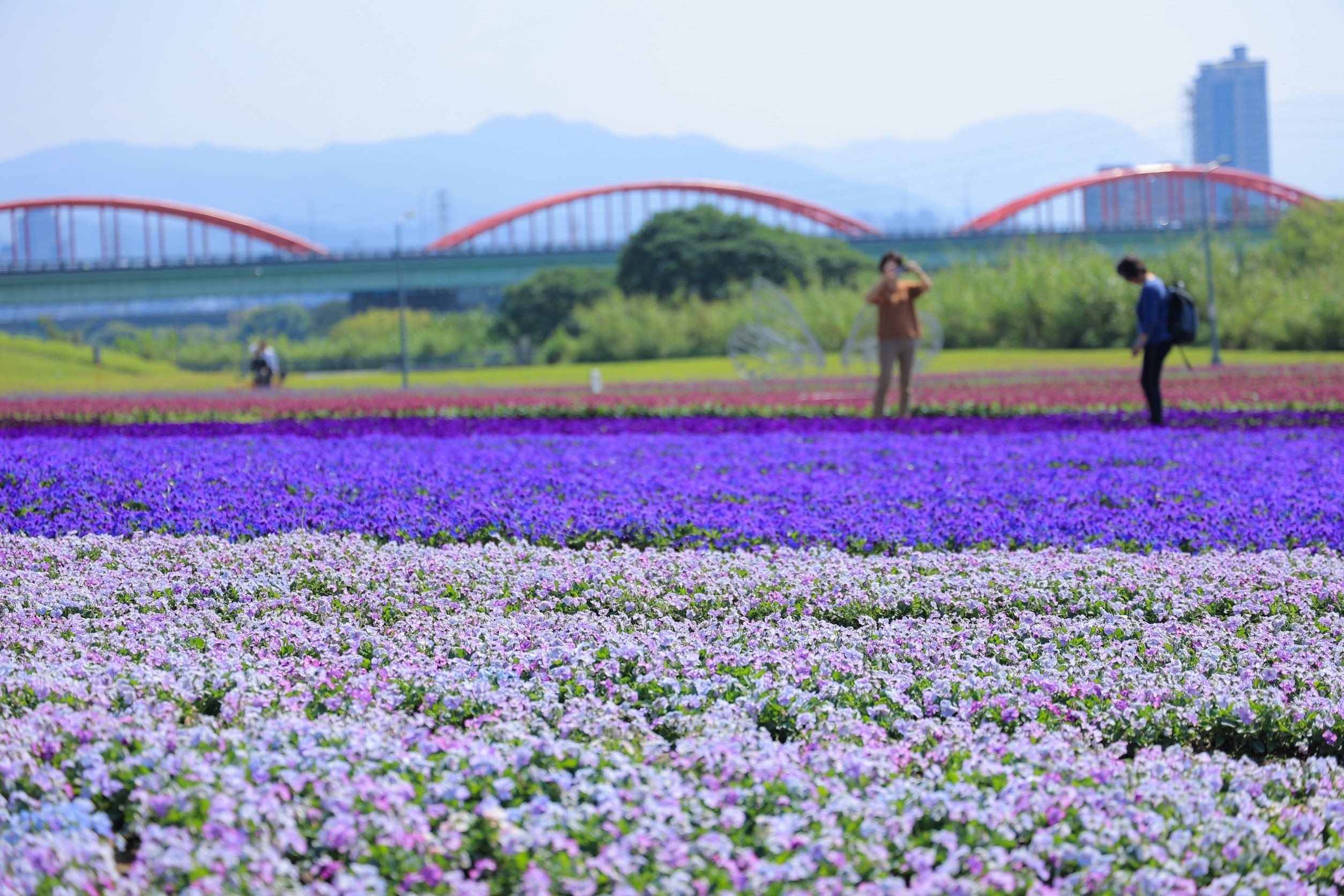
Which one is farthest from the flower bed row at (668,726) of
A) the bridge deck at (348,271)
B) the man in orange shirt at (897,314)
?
the bridge deck at (348,271)

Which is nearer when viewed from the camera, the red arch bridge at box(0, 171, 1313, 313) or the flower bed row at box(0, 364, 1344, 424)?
the flower bed row at box(0, 364, 1344, 424)

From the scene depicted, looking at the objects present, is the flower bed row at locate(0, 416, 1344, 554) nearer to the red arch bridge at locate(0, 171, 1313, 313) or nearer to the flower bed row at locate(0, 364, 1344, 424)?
the flower bed row at locate(0, 364, 1344, 424)

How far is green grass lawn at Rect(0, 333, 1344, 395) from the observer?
31.3 metres


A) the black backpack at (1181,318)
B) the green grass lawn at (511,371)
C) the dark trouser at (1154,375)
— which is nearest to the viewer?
the black backpack at (1181,318)

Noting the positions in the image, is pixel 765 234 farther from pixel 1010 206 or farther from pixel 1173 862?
pixel 1173 862

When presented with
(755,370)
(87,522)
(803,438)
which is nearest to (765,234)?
(755,370)

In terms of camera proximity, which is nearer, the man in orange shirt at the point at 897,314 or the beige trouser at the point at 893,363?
the man in orange shirt at the point at 897,314

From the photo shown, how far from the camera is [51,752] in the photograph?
3320mm

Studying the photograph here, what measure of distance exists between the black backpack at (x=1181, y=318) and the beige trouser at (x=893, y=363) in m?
2.50

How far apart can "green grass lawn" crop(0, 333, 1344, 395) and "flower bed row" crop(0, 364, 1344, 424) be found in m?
4.79

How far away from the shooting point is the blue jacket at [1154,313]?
12.0 m

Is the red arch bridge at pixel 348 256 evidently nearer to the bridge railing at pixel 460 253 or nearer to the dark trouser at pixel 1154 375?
the bridge railing at pixel 460 253

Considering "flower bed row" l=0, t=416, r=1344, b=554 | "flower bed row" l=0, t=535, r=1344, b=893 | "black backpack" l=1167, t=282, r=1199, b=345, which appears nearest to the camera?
"flower bed row" l=0, t=535, r=1344, b=893

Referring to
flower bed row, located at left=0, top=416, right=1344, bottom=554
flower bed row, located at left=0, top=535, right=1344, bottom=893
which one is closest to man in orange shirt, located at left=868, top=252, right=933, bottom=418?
flower bed row, located at left=0, top=416, right=1344, bottom=554
